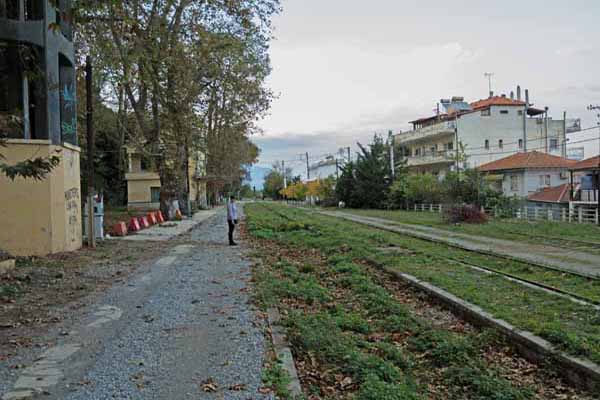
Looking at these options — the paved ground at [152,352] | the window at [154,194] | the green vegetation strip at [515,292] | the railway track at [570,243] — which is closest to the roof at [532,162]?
the railway track at [570,243]

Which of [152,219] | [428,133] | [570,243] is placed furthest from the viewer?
[428,133]

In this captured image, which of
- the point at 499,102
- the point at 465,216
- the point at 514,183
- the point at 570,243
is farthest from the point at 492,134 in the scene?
the point at 570,243

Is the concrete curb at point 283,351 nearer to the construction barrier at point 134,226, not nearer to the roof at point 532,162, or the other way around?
the construction barrier at point 134,226

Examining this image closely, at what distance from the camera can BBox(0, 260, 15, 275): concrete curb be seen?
42.3 ft

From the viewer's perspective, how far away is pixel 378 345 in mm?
7312

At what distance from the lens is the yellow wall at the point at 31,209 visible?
51.0 ft

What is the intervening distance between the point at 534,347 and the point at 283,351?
9.05 ft

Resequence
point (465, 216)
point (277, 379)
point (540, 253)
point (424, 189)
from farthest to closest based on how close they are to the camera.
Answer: point (424, 189), point (465, 216), point (540, 253), point (277, 379)

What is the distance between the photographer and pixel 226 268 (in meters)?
14.4

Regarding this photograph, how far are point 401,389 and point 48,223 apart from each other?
12983 mm

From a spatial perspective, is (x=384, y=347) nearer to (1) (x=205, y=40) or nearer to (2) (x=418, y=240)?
(2) (x=418, y=240)

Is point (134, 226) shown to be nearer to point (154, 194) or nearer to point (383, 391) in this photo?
point (383, 391)

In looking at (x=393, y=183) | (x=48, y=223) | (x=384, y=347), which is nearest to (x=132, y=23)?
(x=48, y=223)

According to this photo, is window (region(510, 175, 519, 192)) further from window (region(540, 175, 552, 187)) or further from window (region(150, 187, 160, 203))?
window (region(150, 187, 160, 203))
